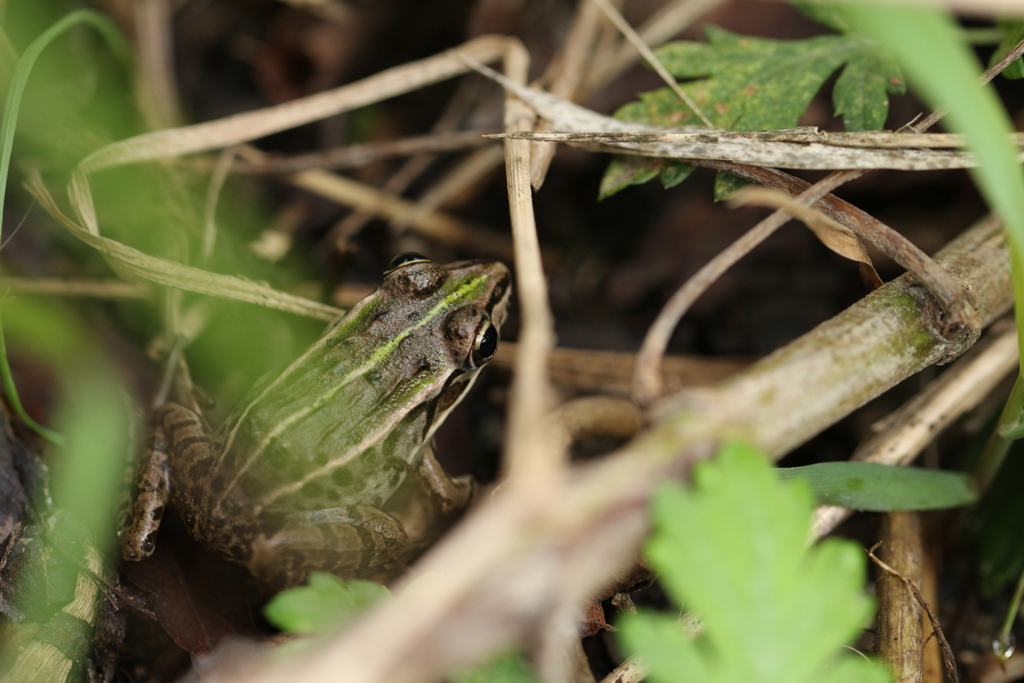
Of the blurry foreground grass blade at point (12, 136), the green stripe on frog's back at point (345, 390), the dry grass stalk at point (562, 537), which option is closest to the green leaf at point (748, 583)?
the dry grass stalk at point (562, 537)

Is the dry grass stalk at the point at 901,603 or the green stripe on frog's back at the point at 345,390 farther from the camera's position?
the green stripe on frog's back at the point at 345,390

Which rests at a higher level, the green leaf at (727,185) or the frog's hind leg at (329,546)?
the green leaf at (727,185)

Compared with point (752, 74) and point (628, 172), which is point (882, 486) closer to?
point (628, 172)

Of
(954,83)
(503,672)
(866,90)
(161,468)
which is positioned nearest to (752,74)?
(866,90)

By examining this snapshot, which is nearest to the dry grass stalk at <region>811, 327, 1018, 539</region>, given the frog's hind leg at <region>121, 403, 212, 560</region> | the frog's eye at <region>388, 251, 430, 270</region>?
the frog's eye at <region>388, 251, 430, 270</region>

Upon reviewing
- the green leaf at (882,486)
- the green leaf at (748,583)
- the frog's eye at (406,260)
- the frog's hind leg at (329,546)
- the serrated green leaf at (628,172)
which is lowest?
the green leaf at (748,583)

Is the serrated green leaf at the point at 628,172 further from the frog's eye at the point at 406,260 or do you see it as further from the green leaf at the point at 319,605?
the green leaf at the point at 319,605

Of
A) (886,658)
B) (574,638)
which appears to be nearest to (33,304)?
(574,638)
